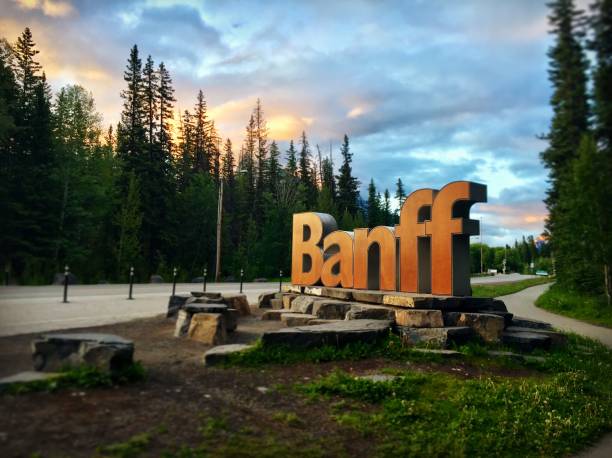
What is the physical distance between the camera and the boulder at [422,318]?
8289 mm

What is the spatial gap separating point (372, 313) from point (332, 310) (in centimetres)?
114

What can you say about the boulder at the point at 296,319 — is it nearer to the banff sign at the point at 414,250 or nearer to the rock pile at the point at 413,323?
the rock pile at the point at 413,323

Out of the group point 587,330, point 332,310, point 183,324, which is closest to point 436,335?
point 332,310

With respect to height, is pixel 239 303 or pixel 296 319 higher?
pixel 239 303

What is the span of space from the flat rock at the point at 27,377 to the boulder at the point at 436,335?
583 cm

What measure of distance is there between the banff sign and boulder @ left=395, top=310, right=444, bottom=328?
25.0 inches

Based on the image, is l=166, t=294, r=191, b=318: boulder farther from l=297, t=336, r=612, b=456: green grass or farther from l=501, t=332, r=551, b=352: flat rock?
l=501, t=332, r=551, b=352: flat rock

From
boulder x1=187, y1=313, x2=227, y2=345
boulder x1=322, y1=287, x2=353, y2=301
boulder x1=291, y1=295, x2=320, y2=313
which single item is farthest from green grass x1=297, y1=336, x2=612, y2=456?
boulder x1=291, y1=295, x2=320, y2=313

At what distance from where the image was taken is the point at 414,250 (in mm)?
9297

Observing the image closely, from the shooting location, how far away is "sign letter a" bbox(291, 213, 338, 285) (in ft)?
40.5

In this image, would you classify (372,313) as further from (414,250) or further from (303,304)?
(303,304)

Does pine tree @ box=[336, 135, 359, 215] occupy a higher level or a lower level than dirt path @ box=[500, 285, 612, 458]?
higher

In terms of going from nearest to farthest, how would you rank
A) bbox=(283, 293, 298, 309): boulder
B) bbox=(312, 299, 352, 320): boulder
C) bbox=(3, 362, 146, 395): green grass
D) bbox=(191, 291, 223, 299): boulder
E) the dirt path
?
bbox=(3, 362, 146, 395): green grass → the dirt path → bbox=(312, 299, 352, 320): boulder → bbox=(191, 291, 223, 299): boulder → bbox=(283, 293, 298, 309): boulder

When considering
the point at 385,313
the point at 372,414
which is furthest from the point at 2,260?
the point at 385,313
